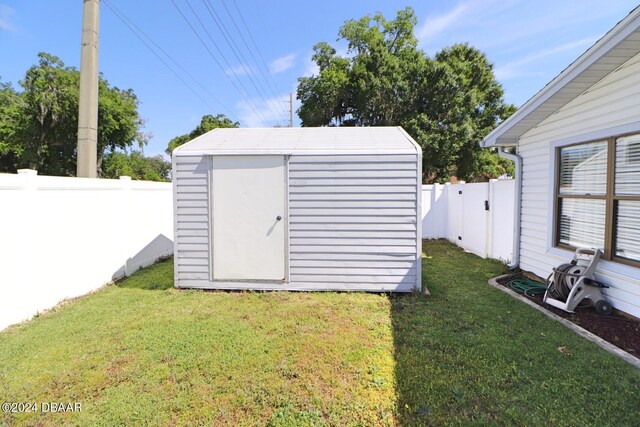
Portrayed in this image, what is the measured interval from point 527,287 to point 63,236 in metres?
6.84

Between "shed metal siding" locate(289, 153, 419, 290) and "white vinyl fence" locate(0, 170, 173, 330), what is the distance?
315 cm

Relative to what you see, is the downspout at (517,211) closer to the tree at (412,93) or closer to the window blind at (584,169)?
the window blind at (584,169)

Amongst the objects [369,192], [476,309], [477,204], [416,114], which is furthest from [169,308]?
[416,114]

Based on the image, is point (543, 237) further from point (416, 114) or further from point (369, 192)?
point (416, 114)

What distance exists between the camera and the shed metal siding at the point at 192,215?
4.57 meters

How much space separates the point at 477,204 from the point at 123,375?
7.30 metres

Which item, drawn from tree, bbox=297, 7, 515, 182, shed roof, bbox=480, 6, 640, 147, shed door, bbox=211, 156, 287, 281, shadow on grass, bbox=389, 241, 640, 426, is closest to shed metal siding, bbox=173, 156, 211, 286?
shed door, bbox=211, 156, 287, 281

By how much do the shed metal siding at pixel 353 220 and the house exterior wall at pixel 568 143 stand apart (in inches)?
87.7

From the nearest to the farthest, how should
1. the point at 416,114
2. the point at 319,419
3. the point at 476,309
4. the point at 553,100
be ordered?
the point at 319,419, the point at 476,309, the point at 553,100, the point at 416,114

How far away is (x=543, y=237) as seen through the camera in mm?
4887

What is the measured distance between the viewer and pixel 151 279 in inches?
210

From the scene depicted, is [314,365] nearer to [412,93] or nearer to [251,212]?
[251,212]

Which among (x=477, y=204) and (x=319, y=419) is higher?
(x=477, y=204)

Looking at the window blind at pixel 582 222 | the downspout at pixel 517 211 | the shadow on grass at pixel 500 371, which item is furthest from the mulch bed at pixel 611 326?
the downspout at pixel 517 211
